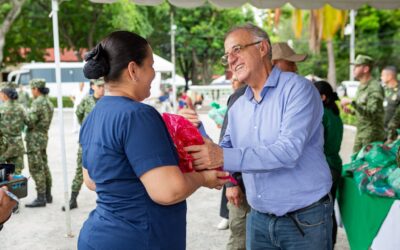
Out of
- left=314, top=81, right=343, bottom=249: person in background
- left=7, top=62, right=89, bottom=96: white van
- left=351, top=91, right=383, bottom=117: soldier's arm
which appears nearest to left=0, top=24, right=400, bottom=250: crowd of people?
left=314, top=81, right=343, bottom=249: person in background

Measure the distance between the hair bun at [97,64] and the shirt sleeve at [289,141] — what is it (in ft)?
2.13

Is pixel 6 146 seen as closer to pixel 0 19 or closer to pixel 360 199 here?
pixel 360 199

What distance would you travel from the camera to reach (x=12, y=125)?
645 centimetres

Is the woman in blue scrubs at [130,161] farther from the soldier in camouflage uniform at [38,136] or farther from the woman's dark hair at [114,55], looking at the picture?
the soldier in camouflage uniform at [38,136]

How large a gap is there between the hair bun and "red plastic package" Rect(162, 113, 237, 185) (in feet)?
1.11

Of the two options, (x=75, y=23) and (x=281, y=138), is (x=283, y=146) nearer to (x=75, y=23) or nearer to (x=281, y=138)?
(x=281, y=138)

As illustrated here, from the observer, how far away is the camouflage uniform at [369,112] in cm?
612

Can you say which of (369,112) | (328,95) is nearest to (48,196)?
(328,95)

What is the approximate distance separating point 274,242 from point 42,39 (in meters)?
29.1

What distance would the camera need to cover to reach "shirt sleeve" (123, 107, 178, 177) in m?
1.64

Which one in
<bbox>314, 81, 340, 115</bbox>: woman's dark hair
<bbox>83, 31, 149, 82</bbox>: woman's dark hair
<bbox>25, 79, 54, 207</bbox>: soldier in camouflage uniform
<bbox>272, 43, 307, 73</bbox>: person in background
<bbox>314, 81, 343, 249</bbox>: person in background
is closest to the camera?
<bbox>83, 31, 149, 82</bbox>: woman's dark hair

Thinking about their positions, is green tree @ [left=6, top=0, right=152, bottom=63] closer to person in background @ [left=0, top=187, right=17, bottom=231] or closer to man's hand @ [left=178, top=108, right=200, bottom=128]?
man's hand @ [left=178, top=108, right=200, bottom=128]

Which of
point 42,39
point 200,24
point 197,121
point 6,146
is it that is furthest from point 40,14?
point 197,121

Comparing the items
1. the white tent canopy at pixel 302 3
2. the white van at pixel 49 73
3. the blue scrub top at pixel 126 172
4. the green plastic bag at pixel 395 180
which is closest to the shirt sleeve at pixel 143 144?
the blue scrub top at pixel 126 172
